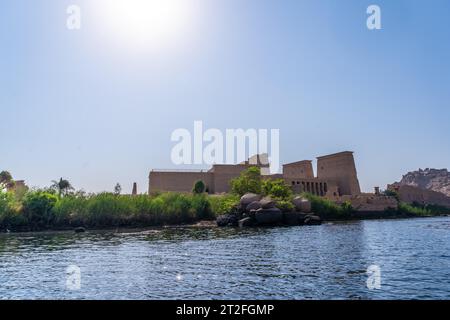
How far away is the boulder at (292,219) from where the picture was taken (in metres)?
→ 43.2

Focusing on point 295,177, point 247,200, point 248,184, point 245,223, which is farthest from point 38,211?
point 295,177

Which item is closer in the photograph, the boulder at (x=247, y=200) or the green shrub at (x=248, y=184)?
the boulder at (x=247, y=200)

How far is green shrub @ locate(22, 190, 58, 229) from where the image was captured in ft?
135

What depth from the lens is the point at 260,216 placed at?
4131 cm

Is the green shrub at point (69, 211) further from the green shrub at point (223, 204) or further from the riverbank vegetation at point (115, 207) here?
the green shrub at point (223, 204)

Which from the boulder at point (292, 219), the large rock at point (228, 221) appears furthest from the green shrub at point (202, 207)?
the boulder at point (292, 219)

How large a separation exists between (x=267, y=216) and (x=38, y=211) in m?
26.5

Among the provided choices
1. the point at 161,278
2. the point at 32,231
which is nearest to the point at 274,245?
the point at 161,278

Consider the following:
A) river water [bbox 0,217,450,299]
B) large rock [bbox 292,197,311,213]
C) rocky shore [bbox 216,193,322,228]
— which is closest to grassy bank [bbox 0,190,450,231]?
large rock [bbox 292,197,311,213]

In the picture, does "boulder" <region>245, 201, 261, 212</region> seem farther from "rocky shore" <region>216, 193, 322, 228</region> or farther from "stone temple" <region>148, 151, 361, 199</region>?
"stone temple" <region>148, 151, 361, 199</region>

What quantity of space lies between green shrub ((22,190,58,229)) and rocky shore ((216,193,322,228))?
19.7 meters

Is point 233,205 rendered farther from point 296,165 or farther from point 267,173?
point 296,165
